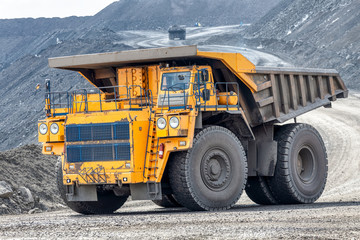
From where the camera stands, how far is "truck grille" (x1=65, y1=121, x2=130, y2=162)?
41.7 ft

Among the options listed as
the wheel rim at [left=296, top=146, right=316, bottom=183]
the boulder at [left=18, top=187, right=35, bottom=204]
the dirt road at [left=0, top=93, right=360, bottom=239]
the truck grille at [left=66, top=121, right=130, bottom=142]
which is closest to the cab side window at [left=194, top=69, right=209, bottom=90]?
the truck grille at [left=66, top=121, right=130, bottom=142]

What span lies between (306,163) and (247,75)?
284 cm

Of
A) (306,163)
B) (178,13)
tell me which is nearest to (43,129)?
(306,163)

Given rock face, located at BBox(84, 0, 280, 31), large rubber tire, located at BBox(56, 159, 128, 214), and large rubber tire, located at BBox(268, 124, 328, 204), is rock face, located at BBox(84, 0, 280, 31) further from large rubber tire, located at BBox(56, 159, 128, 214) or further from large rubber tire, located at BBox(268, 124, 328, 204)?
large rubber tire, located at BBox(56, 159, 128, 214)

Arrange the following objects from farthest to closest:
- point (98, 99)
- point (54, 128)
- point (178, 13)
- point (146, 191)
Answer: point (178, 13) → point (98, 99) → point (54, 128) → point (146, 191)

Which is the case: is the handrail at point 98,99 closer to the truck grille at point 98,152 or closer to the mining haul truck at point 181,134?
the mining haul truck at point 181,134

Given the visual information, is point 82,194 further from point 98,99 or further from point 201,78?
point 201,78

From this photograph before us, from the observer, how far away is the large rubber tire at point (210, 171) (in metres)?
12.7

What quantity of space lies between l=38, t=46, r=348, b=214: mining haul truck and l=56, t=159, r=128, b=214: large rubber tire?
22 mm

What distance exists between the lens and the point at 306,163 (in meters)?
15.8

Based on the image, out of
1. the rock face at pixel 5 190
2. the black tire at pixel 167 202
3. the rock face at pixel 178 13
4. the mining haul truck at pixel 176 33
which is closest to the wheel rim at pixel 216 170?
the black tire at pixel 167 202

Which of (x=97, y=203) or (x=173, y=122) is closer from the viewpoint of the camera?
(x=173, y=122)

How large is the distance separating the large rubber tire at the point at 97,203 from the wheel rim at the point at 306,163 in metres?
3.89

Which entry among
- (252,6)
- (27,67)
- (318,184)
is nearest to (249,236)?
(318,184)
